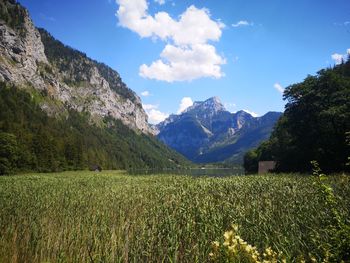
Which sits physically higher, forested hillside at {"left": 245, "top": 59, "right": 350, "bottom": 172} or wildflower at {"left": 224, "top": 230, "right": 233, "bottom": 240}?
forested hillside at {"left": 245, "top": 59, "right": 350, "bottom": 172}

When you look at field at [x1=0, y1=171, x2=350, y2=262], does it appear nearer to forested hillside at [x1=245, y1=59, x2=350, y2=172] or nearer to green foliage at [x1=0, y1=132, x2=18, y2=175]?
forested hillside at [x1=245, y1=59, x2=350, y2=172]

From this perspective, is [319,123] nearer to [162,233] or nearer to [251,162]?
[162,233]

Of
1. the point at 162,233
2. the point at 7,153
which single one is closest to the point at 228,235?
the point at 162,233

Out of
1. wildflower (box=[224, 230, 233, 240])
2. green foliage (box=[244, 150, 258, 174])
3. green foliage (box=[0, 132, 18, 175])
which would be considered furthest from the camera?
green foliage (box=[244, 150, 258, 174])

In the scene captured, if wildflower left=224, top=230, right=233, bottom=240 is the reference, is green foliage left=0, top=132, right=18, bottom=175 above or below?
above

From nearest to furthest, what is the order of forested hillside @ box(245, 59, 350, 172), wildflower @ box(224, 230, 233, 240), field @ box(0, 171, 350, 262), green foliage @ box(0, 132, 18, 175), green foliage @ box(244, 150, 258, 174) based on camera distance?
wildflower @ box(224, 230, 233, 240) < field @ box(0, 171, 350, 262) < forested hillside @ box(245, 59, 350, 172) < green foliage @ box(0, 132, 18, 175) < green foliage @ box(244, 150, 258, 174)

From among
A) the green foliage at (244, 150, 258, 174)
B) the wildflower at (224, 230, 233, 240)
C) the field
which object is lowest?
the field

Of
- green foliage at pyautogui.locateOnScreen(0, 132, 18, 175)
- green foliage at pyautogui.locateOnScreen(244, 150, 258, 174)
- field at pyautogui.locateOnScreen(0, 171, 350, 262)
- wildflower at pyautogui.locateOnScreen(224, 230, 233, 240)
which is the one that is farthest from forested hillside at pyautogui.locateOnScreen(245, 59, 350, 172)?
green foliage at pyautogui.locateOnScreen(0, 132, 18, 175)

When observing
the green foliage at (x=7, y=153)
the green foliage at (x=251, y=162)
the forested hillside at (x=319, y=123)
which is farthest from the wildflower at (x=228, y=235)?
the green foliage at (x=251, y=162)

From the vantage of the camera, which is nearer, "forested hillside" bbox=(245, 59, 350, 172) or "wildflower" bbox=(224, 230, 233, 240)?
"wildflower" bbox=(224, 230, 233, 240)

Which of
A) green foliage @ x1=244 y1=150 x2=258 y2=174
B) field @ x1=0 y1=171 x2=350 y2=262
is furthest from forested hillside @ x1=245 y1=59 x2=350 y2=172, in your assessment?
green foliage @ x1=244 y1=150 x2=258 y2=174

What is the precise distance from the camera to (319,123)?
5362 cm

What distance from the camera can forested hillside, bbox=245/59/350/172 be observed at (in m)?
50.0

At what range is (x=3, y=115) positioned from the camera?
406 feet
